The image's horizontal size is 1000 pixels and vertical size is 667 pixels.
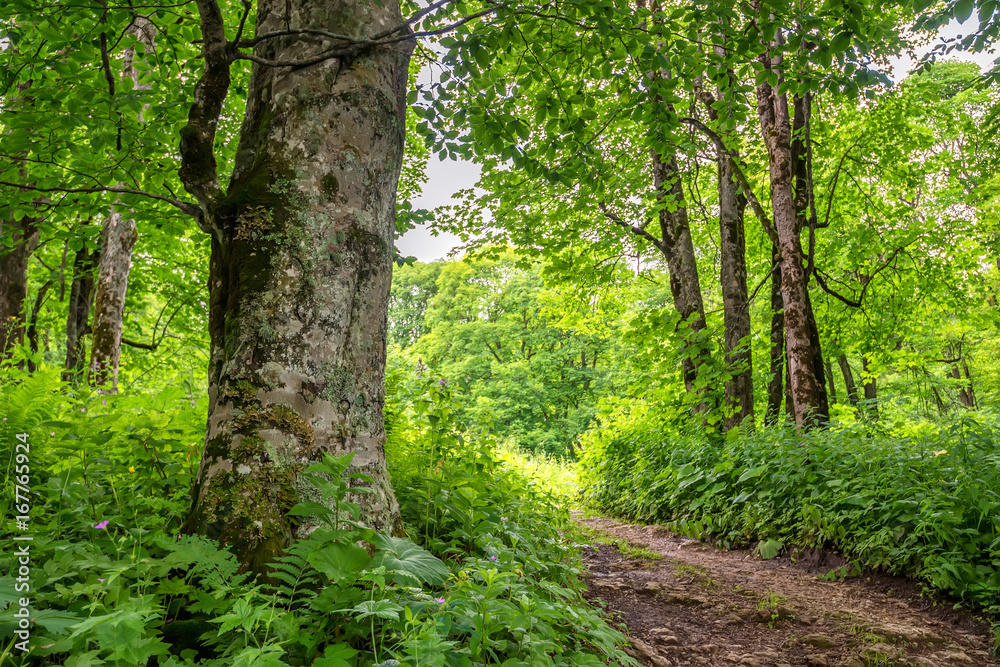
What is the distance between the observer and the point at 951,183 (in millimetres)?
12727

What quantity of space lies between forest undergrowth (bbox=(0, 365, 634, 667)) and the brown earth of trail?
1.15 metres

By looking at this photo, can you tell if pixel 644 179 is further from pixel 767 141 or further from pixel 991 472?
pixel 991 472

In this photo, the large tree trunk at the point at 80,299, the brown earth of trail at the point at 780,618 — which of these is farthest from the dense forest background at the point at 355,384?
the brown earth of trail at the point at 780,618

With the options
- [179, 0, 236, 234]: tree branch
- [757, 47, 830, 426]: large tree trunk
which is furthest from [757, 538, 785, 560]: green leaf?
[179, 0, 236, 234]: tree branch

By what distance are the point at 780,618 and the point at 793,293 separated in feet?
15.7

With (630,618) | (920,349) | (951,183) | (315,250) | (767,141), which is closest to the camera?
(315,250)

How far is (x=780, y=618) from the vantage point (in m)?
3.83

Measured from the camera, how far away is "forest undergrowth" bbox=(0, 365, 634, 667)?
154 centimetres

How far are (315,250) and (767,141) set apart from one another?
781 centimetres

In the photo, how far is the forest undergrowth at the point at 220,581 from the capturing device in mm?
1539

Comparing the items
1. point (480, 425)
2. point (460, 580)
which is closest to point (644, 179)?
point (480, 425)

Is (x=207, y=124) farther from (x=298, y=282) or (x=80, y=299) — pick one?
(x=80, y=299)

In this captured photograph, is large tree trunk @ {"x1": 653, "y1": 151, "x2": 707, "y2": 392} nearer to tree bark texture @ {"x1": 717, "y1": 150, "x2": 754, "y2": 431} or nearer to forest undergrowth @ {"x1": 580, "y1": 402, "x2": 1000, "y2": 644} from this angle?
tree bark texture @ {"x1": 717, "y1": 150, "x2": 754, "y2": 431}

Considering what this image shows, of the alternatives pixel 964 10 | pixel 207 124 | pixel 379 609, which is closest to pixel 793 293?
pixel 964 10
